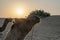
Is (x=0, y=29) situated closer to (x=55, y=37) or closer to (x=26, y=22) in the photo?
(x=26, y=22)

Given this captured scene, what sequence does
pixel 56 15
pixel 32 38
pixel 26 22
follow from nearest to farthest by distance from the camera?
A: pixel 26 22 < pixel 32 38 < pixel 56 15

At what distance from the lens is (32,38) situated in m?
5.71

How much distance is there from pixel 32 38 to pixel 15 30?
3.57 metres

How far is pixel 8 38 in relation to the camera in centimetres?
223

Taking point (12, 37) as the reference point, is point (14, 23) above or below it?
above

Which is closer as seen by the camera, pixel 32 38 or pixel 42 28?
pixel 32 38

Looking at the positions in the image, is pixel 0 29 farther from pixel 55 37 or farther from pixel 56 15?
pixel 56 15

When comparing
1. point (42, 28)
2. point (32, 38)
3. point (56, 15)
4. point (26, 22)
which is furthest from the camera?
point (56, 15)

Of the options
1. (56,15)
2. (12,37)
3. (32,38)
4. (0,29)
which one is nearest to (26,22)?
(12,37)

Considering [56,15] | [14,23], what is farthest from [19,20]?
[56,15]

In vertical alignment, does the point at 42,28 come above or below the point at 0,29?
below

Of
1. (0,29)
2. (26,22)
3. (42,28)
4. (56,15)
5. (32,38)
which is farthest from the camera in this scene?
(56,15)

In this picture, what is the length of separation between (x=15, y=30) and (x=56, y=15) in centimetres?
809

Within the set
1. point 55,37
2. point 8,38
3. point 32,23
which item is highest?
point 32,23
